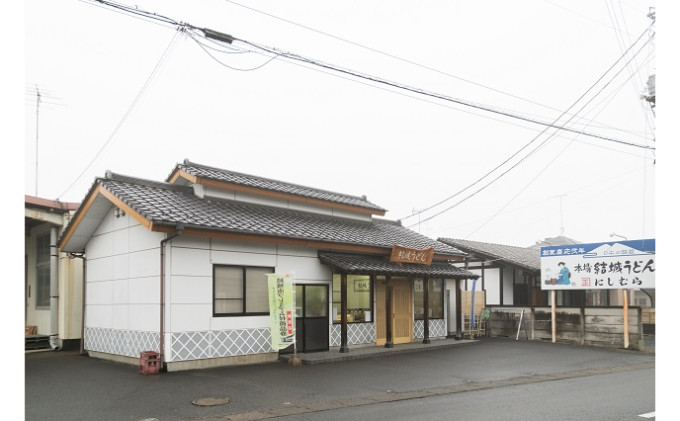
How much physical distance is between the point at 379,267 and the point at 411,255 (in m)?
1.86

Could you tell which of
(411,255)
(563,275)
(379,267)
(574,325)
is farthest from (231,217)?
(574,325)

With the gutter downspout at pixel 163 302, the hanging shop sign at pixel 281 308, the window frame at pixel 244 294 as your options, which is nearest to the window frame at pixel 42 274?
the gutter downspout at pixel 163 302

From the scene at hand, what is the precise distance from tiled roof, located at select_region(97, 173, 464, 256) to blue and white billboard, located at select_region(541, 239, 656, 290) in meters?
4.12

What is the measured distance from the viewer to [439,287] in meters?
20.3

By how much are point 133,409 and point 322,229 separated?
8.78 metres

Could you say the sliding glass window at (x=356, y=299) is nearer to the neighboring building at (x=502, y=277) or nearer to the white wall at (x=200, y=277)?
the white wall at (x=200, y=277)

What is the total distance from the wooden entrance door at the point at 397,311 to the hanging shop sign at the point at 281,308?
4323 mm

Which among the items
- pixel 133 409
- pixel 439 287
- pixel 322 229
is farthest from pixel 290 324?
pixel 439 287

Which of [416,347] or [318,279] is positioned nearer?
[318,279]

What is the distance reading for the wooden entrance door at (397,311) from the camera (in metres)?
17.7

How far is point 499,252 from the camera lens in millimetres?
24844

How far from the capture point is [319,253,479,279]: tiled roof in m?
15.7

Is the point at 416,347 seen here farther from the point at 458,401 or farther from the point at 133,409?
the point at 133,409

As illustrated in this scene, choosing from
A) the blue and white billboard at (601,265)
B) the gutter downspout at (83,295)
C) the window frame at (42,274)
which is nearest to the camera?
the gutter downspout at (83,295)
